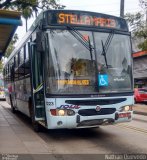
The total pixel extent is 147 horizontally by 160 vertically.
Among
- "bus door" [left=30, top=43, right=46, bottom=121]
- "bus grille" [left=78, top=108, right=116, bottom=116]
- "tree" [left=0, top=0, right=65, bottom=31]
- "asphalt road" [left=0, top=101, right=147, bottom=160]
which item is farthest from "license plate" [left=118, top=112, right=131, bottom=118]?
"tree" [left=0, top=0, right=65, bottom=31]

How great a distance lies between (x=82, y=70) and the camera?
32.2 ft

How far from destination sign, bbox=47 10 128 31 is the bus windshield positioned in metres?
0.28

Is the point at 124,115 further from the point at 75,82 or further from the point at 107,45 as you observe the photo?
the point at 107,45

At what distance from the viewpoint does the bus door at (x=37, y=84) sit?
10188mm

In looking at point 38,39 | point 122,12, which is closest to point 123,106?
point 38,39

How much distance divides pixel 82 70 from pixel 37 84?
61.4 inches

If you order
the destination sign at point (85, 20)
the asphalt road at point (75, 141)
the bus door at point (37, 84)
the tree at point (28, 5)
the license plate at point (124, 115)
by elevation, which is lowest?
the asphalt road at point (75, 141)

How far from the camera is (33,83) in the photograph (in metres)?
11.1

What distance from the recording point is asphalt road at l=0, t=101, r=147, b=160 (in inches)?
340

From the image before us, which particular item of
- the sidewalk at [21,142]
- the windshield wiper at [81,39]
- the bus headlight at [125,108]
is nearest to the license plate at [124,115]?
the bus headlight at [125,108]

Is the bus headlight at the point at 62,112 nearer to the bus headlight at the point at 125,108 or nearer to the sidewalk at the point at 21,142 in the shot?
the sidewalk at the point at 21,142

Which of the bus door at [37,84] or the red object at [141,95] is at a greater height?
the bus door at [37,84]

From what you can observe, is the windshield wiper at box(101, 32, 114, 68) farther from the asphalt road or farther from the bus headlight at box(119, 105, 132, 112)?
the asphalt road

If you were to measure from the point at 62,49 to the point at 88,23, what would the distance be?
1.15m
